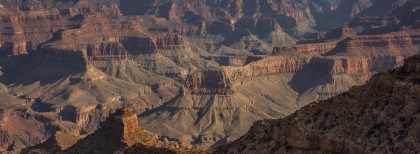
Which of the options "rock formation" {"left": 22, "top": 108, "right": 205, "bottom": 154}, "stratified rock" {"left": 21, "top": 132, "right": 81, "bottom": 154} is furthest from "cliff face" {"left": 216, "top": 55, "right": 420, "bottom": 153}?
"stratified rock" {"left": 21, "top": 132, "right": 81, "bottom": 154}

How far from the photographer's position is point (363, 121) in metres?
32.1

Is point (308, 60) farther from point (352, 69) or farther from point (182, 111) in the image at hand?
point (182, 111)

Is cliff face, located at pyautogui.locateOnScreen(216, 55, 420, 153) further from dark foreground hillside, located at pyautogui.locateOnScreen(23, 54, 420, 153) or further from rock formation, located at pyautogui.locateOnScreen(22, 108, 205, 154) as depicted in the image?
rock formation, located at pyautogui.locateOnScreen(22, 108, 205, 154)

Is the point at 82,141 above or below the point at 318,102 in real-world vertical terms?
below

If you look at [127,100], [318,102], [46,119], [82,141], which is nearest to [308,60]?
A: [127,100]

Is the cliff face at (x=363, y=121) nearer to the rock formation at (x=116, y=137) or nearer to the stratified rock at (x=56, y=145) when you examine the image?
the rock formation at (x=116, y=137)

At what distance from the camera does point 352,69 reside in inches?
7579

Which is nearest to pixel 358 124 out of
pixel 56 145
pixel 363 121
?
pixel 363 121

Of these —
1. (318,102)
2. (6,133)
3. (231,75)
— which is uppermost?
(318,102)

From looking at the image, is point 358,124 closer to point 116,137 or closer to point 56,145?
point 116,137

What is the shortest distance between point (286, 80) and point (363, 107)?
158518mm

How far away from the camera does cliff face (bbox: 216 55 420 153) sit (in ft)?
97.4

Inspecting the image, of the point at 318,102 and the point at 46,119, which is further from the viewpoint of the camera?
the point at 46,119

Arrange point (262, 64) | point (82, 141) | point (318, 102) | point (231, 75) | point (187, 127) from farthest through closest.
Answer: point (262, 64)
point (231, 75)
point (187, 127)
point (82, 141)
point (318, 102)
